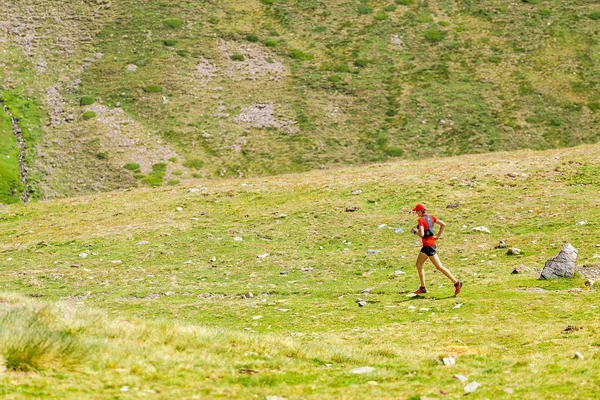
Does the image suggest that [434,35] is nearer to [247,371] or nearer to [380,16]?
[380,16]

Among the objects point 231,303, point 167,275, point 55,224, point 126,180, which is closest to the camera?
point 231,303

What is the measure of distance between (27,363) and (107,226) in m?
30.1

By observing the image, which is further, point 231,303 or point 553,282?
point 231,303

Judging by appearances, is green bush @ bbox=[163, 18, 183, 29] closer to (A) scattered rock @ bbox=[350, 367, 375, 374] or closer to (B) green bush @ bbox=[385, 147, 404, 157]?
(B) green bush @ bbox=[385, 147, 404, 157]

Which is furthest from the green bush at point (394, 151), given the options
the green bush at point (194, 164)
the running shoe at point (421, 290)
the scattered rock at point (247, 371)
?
the scattered rock at point (247, 371)

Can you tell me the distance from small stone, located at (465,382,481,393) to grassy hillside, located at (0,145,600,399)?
0.19 m

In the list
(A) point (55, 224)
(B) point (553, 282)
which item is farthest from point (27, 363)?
(A) point (55, 224)

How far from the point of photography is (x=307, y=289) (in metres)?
27.7

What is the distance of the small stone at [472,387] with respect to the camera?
39.7 ft

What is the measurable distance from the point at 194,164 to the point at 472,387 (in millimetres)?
68524

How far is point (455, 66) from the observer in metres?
95.9

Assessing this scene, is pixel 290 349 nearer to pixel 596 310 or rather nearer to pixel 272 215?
pixel 596 310

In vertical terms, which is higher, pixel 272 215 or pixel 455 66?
pixel 455 66

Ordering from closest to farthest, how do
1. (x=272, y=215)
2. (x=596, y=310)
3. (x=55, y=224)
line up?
(x=596, y=310) < (x=272, y=215) < (x=55, y=224)
